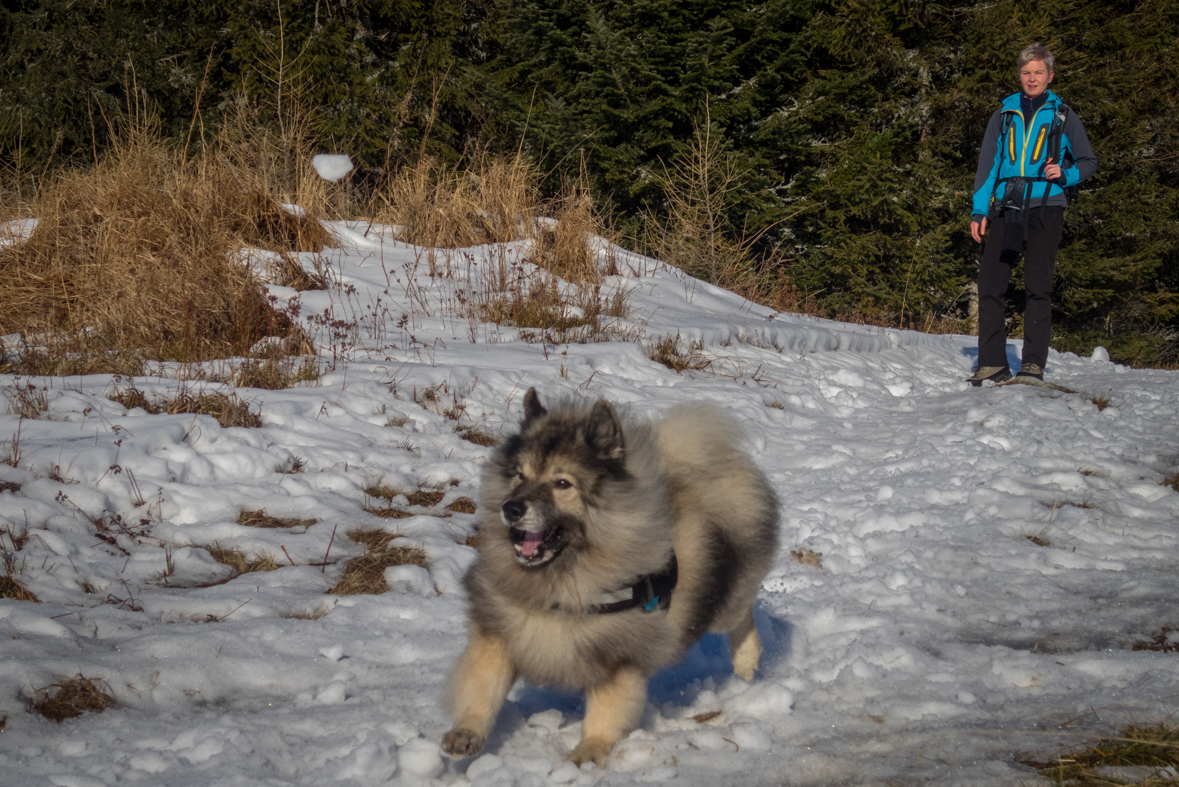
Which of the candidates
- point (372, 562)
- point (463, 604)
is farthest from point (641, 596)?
point (372, 562)

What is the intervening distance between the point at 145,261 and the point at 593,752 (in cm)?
629

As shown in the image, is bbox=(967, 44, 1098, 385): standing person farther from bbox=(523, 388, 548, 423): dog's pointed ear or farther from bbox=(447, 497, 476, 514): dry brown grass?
bbox=(523, 388, 548, 423): dog's pointed ear

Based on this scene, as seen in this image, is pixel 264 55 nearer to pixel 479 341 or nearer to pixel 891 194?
pixel 479 341

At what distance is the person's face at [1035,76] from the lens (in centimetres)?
691

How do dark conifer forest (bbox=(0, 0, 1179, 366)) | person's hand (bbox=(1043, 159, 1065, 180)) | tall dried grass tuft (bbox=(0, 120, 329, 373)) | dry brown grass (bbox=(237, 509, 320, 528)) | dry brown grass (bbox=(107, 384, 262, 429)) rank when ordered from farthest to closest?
dark conifer forest (bbox=(0, 0, 1179, 366))
person's hand (bbox=(1043, 159, 1065, 180))
tall dried grass tuft (bbox=(0, 120, 329, 373))
dry brown grass (bbox=(107, 384, 262, 429))
dry brown grass (bbox=(237, 509, 320, 528))

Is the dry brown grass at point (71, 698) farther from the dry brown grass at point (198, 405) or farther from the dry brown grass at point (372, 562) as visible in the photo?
the dry brown grass at point (198, 405)

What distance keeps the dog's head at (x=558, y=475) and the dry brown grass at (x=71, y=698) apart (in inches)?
53.7

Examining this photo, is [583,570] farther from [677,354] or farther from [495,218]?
[495,218]

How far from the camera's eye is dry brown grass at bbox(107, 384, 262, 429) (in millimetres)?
4801

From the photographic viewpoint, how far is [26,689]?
7.95ft

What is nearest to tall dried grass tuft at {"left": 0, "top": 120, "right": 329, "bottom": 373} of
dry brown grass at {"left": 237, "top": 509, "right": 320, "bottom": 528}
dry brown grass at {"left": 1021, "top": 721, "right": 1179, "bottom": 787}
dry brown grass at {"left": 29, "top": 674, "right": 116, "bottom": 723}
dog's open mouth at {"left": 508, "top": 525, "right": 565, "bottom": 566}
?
dry brown grass at {"left": 237, "top": 509, "right": 320, "bottom": 528}

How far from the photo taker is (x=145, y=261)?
685 centimetres

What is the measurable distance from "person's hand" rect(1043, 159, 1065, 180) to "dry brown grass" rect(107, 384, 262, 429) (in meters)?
6.63

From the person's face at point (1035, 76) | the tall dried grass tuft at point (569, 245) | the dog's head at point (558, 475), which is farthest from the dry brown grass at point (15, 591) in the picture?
the person's face at point (1035, 76)
